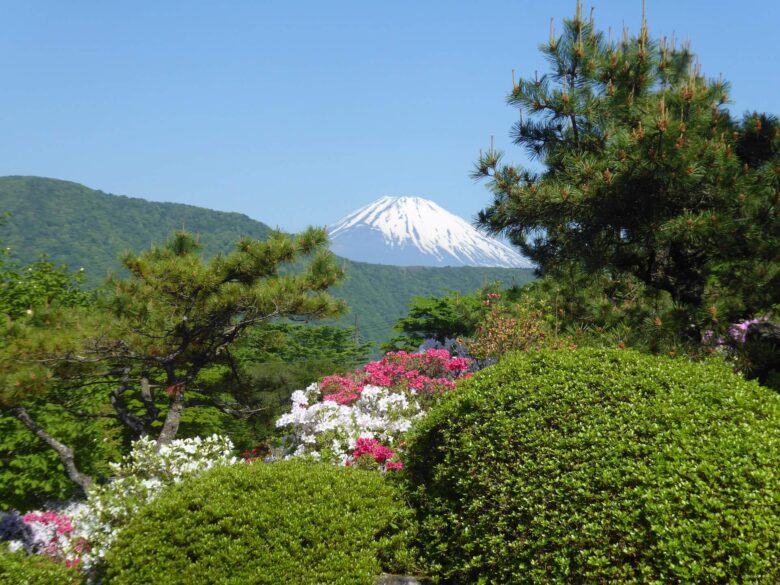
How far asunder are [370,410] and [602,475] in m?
5.69

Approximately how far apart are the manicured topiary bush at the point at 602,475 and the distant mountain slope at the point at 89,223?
9610 centimetres

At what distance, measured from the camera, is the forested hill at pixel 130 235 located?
103 meters

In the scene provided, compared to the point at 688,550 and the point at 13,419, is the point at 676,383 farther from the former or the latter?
the point at 13,419

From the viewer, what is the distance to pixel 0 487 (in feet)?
37.0

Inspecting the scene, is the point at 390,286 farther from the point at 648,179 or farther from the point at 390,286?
the point at 648,179

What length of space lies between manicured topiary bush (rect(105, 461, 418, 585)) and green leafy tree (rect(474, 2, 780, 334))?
17.2 ft

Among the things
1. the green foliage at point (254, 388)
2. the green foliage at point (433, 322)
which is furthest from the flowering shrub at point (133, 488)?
the green foliage at point (433, 322)

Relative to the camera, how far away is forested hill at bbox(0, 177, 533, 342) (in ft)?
338

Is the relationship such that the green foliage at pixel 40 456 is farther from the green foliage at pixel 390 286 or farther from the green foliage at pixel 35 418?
the green foliage at pixel 390 286

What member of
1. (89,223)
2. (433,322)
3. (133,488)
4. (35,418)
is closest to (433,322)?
(433,322)

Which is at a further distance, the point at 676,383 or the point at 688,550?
the point at 676,383

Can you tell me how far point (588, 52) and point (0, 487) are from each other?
12.3 m

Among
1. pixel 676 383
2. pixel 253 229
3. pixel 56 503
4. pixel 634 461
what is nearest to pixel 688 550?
pixel 634 461

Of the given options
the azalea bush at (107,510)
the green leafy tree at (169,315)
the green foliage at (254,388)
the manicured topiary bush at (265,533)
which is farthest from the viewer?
the green foliage at (254,388)
